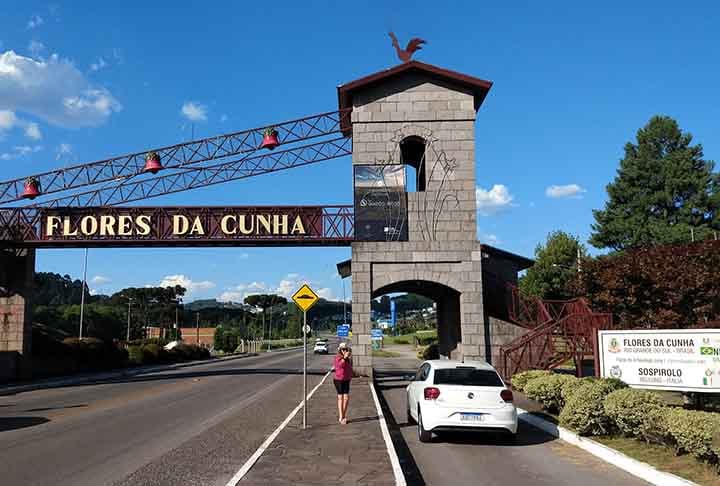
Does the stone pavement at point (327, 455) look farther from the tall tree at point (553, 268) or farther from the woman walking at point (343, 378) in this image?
the tall tree at point (553, 268)

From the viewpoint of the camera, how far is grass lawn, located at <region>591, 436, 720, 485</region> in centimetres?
813

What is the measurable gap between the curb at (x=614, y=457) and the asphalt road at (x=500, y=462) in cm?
14

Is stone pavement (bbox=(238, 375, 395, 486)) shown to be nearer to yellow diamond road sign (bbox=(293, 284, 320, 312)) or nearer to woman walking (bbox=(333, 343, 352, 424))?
woman walking (bbox=(333, 343, 352, 424))

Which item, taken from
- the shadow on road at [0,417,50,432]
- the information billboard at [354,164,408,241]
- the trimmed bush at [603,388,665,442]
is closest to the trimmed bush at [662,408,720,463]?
the trimmed bush at [603,388,665,442]

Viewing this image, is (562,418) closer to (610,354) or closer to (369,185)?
(610,354)

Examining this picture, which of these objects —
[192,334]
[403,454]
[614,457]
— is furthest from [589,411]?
[192,334]

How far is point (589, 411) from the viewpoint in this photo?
37.7 ft

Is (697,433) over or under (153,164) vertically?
under

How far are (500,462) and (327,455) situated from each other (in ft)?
9.14

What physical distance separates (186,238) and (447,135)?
12263mm

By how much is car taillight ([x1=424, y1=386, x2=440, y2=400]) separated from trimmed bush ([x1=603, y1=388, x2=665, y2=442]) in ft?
10.3

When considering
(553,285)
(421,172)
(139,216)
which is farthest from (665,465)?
(553,285)

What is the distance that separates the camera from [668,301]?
23.9 meters

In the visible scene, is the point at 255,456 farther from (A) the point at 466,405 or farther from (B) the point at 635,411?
(B) the point at 635,411
